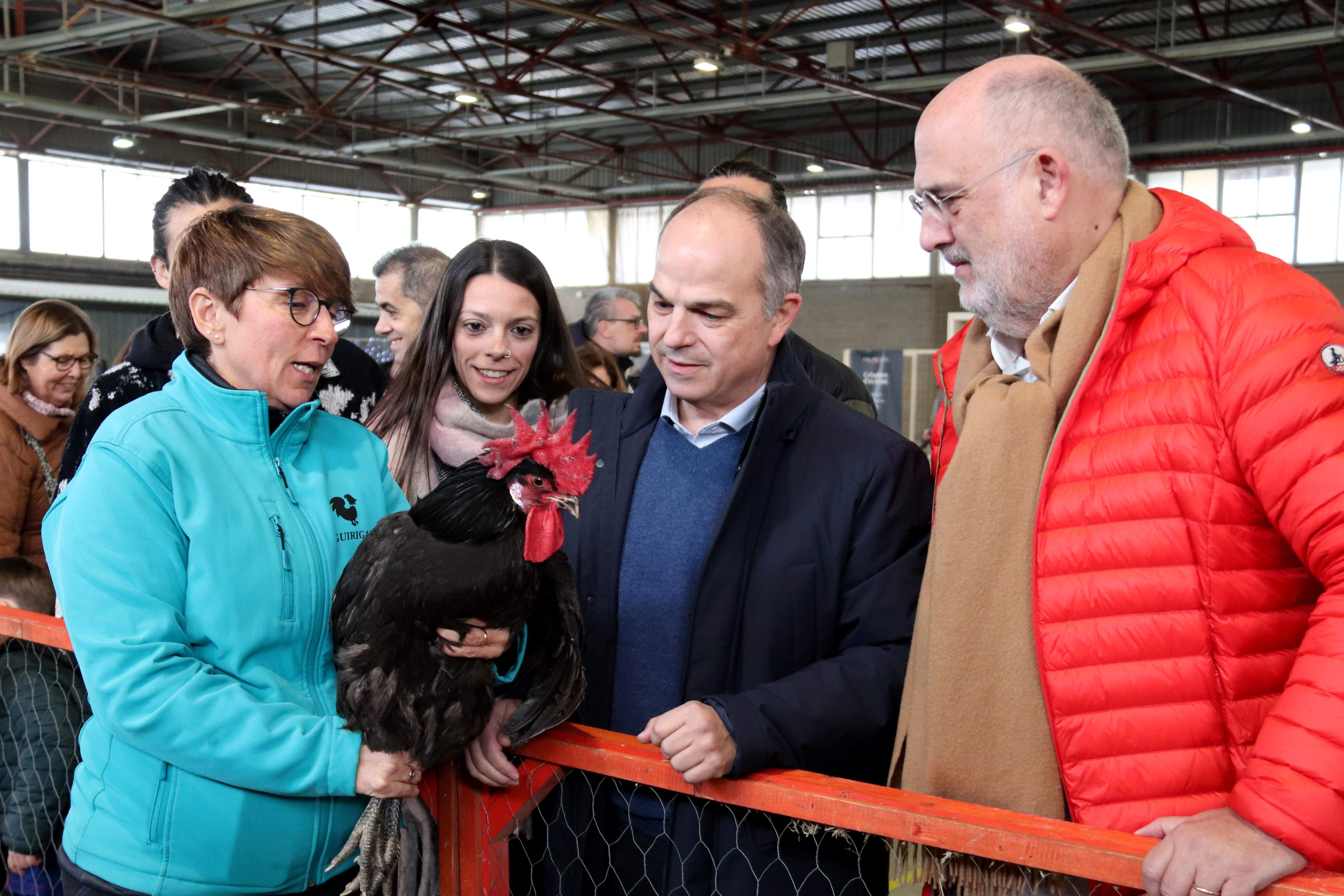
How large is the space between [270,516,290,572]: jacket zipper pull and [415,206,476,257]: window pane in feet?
72.9

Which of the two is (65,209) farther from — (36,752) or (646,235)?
(36,752)

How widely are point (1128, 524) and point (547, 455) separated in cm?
92

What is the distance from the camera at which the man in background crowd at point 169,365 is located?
243cm

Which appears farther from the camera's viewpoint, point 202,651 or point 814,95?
point 814,95

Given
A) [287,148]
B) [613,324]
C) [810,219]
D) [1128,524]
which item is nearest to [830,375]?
[1128,524]

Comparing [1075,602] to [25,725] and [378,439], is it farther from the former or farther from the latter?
[25,725]

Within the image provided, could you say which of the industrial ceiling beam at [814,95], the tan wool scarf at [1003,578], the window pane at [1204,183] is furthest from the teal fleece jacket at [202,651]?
the window pane at [1204,183]

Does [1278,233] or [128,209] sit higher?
[128,209]

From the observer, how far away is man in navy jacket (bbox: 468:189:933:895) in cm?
173

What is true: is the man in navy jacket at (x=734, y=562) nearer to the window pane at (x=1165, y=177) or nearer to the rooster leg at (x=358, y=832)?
the rooster leg at (x=358, y=832)

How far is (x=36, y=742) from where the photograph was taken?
9.19 feet

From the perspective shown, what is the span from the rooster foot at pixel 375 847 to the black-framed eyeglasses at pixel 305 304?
31.3 inches

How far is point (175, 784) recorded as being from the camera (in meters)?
1.57

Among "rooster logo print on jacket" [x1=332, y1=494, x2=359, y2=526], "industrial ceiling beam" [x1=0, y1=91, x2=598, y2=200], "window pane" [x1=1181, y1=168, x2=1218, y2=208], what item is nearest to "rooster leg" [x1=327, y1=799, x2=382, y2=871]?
"rooster logo print on jacket" [x1=332, y1=494, x2=359, y2=526]
